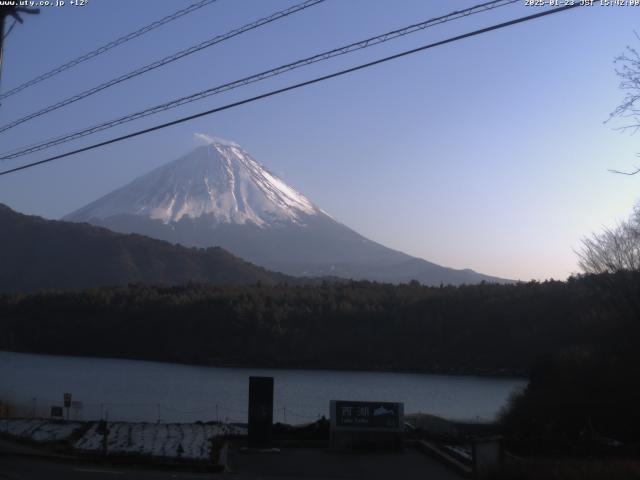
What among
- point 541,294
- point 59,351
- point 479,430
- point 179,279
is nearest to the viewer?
point 479,430

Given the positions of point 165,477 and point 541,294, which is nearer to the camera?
point 165,477

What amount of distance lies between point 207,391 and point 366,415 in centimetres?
3052

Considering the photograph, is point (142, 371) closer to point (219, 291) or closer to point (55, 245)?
point (219, 291)

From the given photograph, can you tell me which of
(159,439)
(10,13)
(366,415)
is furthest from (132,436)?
(10,13)

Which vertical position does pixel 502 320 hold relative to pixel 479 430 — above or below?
above

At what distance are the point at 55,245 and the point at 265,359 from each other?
72336mm

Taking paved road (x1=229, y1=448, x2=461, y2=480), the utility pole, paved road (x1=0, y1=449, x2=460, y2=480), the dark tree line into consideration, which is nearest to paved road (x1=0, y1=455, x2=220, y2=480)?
paved road (x1=0, y1=449, x2=460, y2=480)

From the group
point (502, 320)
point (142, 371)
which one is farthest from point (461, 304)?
point (142, 371)

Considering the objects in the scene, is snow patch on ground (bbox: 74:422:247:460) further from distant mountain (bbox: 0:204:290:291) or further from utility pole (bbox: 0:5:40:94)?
distant mountain (bbox: 0:204:290:291)

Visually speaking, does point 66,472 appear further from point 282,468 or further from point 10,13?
point 10,13

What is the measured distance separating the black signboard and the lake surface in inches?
564

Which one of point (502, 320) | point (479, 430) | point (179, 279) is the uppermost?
point (179, 279)

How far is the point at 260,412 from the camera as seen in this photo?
2036 cm

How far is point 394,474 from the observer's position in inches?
714
